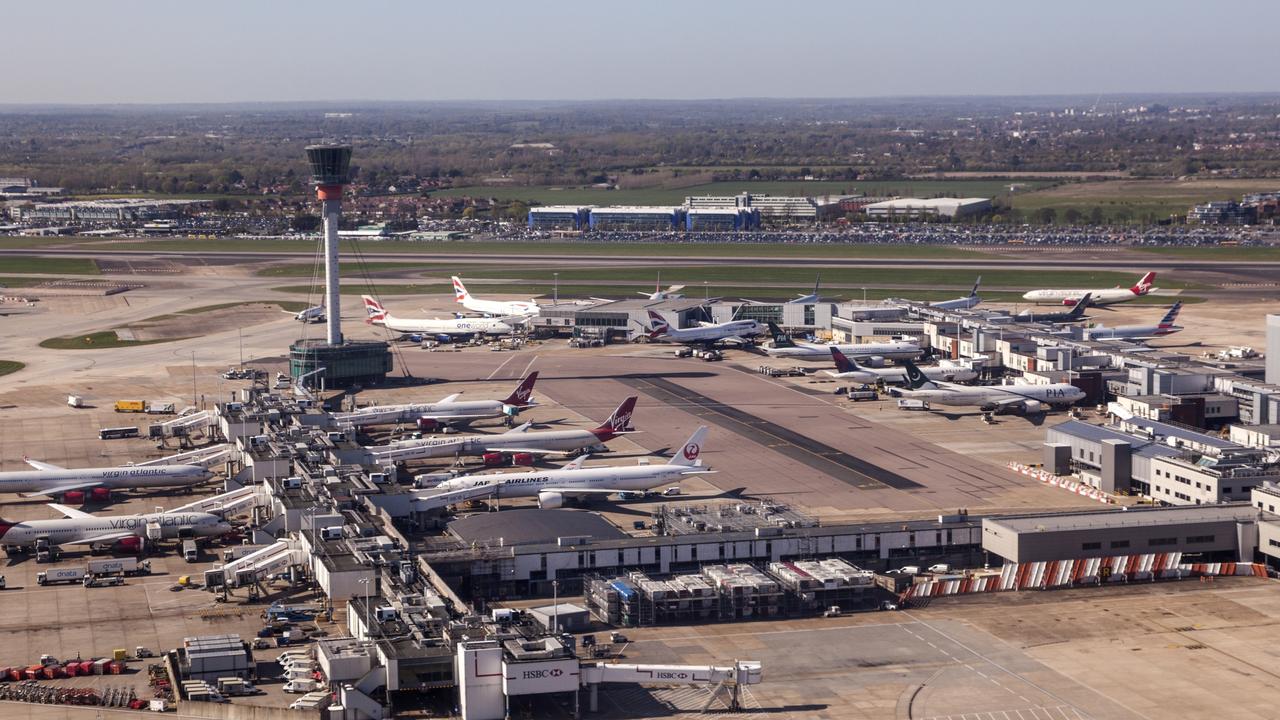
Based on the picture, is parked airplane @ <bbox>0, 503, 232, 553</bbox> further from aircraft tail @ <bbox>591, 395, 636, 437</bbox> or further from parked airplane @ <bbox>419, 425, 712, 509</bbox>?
aircraft tail @ <bbox>591, 395, 636, 437</bbox>

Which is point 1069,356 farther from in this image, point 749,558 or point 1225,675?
point 1225,675

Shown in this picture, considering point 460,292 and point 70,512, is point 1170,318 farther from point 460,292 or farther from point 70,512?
A: point 70,512

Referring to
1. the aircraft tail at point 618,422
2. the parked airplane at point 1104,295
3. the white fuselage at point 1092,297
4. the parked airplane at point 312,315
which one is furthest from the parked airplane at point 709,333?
the aircraft tail at point 618,422

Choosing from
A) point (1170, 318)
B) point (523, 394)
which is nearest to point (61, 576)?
point (523, 394)

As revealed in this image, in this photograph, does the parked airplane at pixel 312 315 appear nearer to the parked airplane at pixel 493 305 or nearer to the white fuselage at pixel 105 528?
the parked airplane at pixel 493 305

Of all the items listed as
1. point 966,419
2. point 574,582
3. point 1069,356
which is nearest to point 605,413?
point 966,419
